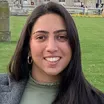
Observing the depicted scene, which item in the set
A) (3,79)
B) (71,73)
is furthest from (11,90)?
(71,73)

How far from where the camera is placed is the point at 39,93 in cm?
301

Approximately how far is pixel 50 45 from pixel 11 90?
1.51 ft

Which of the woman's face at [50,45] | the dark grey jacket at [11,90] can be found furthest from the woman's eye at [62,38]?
the dark grey jacket at [11,90]

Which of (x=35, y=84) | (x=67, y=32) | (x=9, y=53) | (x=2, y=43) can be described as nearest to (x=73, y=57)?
(x=67, y=32)

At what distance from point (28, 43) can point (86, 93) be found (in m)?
0.54

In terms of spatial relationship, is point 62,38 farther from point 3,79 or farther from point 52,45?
point 3,79

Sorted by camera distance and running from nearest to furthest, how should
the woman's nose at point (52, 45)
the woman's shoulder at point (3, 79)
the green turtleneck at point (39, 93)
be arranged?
the woman's nose at point (52, 45) < the green turtleneck at point (39, 93) < the woman's shoulder at point (3, 79)

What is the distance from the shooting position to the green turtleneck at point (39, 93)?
9.77 feet

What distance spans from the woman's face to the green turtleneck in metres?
0.12

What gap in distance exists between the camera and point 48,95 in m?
3.01

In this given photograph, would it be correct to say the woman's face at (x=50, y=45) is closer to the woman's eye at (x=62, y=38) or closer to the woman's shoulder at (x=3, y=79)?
the woman's eye at (x=62, y=38)

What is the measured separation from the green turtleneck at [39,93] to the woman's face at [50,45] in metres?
0.12

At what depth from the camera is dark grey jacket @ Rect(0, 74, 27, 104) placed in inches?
118

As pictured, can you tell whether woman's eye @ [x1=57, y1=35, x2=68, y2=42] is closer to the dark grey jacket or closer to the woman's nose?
the woman's nose
